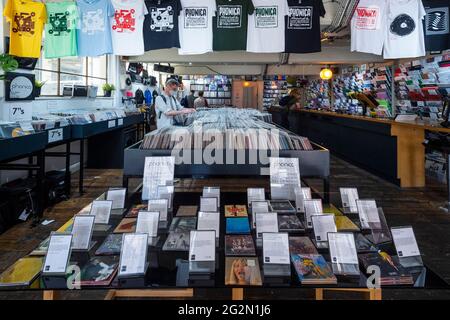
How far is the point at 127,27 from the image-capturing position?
4.84 meters

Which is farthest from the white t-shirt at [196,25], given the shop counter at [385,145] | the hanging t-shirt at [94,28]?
the shop counter at [385,145]

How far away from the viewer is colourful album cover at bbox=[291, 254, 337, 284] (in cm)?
133

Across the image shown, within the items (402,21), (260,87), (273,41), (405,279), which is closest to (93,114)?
(273,41)

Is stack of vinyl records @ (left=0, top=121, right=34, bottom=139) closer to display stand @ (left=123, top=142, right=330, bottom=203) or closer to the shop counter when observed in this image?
display stand @ (left=123, top=142, right=330, bottom=203)

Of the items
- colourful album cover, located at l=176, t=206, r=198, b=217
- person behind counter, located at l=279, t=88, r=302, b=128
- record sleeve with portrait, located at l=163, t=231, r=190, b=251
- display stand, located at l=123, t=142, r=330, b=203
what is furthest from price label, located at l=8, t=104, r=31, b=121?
person behind counter, located at l=279, t=88, r=302, b=128

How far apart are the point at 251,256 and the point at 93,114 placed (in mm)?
5284

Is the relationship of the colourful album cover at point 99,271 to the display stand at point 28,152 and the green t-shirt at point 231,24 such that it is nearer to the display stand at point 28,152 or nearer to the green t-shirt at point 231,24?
the display stand at point 28,152

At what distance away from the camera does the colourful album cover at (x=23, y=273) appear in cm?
133

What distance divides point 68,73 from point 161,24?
3.40 meters

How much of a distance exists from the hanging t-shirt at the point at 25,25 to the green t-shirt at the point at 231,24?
2234 millimetres

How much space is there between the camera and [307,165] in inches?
113

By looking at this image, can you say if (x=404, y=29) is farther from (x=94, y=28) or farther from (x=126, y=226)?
(x=126, y=226)

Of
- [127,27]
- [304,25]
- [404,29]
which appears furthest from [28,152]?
[404,29]

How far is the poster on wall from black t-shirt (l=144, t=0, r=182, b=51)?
1768mm
